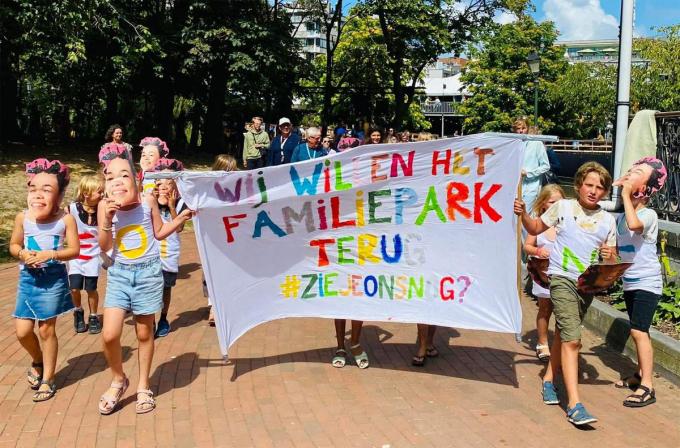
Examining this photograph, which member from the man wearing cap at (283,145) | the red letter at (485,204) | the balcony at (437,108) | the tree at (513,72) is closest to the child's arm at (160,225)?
the red letter at (485,204)

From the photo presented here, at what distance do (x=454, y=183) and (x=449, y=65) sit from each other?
427 ft

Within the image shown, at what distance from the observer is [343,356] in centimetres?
603

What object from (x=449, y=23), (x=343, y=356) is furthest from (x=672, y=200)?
(x=449, y=23)

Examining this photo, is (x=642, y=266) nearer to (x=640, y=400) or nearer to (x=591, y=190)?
(x=591, y=190)

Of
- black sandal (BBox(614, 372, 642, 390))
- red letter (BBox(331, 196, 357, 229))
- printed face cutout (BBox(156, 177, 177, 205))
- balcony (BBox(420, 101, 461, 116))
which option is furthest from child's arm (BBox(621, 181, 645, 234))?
balcony (BBox(420, 101, 461, 116))

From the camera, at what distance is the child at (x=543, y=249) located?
19.1 ft

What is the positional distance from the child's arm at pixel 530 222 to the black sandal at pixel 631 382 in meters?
1.37

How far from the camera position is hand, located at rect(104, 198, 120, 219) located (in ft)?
15.9

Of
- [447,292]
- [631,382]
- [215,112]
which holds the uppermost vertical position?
[215,112]

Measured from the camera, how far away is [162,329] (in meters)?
6.99

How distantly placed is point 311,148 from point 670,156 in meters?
4.06

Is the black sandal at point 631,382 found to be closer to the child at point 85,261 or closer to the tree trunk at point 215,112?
the child at point 85,261

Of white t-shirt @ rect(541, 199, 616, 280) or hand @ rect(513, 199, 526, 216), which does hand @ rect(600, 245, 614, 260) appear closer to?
white t-shirt @ rect(541, 199, 616, 280)

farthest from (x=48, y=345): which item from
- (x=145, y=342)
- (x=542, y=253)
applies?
(x=542, y=253)
